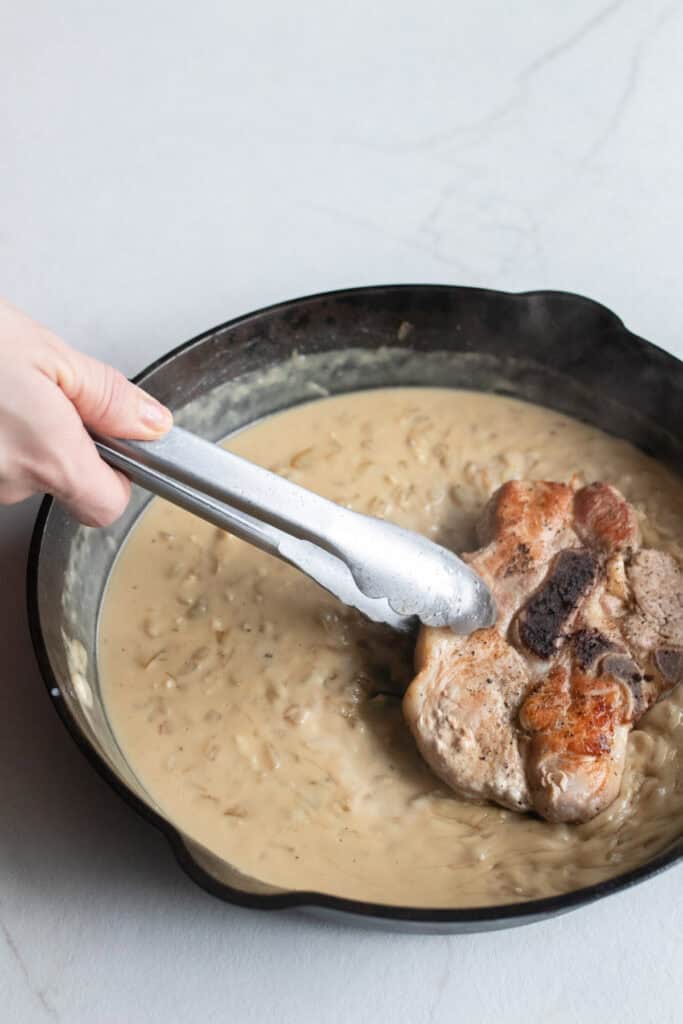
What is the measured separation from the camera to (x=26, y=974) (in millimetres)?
2463

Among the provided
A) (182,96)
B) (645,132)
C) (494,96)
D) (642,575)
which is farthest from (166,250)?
(642,575)

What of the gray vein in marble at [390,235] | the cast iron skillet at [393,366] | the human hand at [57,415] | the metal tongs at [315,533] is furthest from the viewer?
the gray vein in marble at [390,235]

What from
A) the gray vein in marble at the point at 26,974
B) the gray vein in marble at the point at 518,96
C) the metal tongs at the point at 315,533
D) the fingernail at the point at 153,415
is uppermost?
the gray vein in marble at the point at 518,96

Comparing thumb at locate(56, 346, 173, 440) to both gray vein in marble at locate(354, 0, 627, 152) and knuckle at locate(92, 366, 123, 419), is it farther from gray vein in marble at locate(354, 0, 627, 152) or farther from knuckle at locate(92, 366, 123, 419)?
gray vein in marble at locate(354, 0, 627, 152)

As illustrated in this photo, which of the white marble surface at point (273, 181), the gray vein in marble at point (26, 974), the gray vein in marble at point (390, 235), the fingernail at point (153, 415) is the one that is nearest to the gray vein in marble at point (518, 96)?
the white marble surface at point (273, 181)

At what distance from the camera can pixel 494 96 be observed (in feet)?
13.4

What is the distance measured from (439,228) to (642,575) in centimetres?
147

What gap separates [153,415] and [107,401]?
0.09 metres

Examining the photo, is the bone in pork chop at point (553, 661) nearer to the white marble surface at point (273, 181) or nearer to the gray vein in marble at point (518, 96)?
the white marble surface at point (273, 181)

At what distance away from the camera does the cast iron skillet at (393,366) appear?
9.66 feet

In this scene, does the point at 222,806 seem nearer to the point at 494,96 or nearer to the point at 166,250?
the point at 166,250

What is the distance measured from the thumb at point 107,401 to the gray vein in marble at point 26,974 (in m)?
1.05

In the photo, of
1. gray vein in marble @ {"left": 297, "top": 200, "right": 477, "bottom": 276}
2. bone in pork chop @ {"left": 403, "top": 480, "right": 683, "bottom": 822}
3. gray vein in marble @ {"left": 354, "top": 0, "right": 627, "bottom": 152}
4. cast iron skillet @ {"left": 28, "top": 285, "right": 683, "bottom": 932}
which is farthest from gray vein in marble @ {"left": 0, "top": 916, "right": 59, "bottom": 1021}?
gray vein in marble @ {"left": 354, "top": 0, "right": 627, "bottom": 152}

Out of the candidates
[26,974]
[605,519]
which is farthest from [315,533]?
[26,974]
